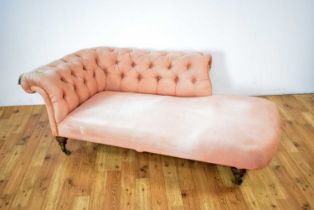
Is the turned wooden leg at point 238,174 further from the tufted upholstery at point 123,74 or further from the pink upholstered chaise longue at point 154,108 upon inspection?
the tufted upholstery at point 123,74

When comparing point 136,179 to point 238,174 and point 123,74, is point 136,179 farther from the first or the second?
point 123,74

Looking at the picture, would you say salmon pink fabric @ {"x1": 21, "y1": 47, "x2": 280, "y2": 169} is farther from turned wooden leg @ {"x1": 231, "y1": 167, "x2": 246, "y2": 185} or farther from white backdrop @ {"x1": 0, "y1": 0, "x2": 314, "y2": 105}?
white backdrop @ {"x1": 0, "y1": 0, "x2": 314, "y2": 105}

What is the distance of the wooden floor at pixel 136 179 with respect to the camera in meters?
1.72

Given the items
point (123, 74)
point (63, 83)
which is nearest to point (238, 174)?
point (123, 74)

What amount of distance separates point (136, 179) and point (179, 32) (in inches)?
53.4

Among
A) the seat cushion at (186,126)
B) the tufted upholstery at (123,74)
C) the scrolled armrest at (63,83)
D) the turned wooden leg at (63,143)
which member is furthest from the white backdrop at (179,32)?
the turned wooden leg at (63,143)

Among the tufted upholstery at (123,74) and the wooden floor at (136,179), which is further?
the tufted upholstery at (123,74)

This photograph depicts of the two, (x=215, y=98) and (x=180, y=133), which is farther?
(x=215, y=98)

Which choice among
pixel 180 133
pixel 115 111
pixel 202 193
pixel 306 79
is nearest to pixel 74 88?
pixel 115 111

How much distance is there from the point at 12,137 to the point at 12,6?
45.1 inches

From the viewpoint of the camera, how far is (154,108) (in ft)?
6.56

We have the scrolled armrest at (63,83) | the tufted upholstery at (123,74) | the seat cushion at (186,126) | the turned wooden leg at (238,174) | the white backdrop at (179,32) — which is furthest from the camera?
the white backdrop at (179,32)

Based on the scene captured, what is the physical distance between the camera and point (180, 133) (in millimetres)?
1741

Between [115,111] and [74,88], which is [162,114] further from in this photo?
[74,88]
